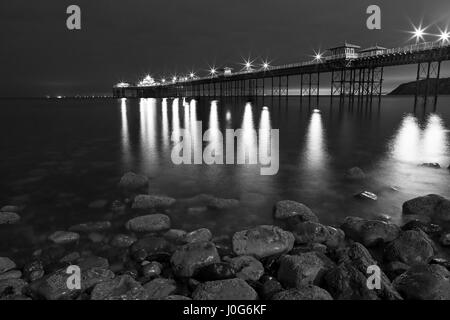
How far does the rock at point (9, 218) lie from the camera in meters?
10.5

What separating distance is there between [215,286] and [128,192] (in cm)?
859

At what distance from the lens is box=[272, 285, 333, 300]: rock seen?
5.81 meters

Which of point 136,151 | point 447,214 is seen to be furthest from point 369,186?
point 136,151

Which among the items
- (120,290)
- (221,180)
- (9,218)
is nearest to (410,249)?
(120,290)

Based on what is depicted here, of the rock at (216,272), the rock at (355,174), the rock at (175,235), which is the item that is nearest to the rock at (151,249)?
the rock at (175,235)

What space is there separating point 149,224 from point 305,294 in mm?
5450

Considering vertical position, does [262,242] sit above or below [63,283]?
above

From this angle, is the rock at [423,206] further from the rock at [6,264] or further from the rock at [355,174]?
the rock at [6,264]

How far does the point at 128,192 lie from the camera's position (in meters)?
13.8

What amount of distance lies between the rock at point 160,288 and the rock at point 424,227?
22.8 ft

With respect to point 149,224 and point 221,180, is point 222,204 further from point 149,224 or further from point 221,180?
point 221,180

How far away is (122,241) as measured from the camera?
29.1ft

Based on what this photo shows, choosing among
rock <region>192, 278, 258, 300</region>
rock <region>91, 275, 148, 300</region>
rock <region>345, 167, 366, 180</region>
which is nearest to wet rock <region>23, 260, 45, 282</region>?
rock <region>91, 275, 148, 300</region>
